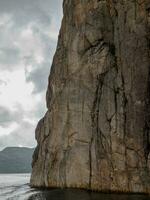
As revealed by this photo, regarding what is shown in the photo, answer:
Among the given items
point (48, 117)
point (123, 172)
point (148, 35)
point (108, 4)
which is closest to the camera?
point (123, 172)

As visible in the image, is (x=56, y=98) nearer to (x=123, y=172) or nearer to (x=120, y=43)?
(x=120, y=43)

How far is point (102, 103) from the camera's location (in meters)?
70.9

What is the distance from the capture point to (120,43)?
7356 cm

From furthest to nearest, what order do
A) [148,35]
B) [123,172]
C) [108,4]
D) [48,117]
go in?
[48,117] < [108,4] < [148,35] < [123,172]

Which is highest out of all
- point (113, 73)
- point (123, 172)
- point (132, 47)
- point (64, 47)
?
point (64, 47)

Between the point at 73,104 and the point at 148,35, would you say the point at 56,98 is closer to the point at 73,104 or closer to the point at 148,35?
the point at 73,104

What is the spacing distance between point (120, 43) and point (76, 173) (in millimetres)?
25043

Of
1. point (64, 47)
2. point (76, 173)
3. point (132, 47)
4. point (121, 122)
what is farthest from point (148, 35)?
point (76, 173)

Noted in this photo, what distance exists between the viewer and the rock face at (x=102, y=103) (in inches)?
2591

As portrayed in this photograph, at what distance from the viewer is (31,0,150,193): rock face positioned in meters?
65.8

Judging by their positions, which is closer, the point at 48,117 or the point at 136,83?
the point at 136,83

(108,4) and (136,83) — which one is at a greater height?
(108,4)

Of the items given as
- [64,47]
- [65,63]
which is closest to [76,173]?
[65,63]

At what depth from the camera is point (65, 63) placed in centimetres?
8362
